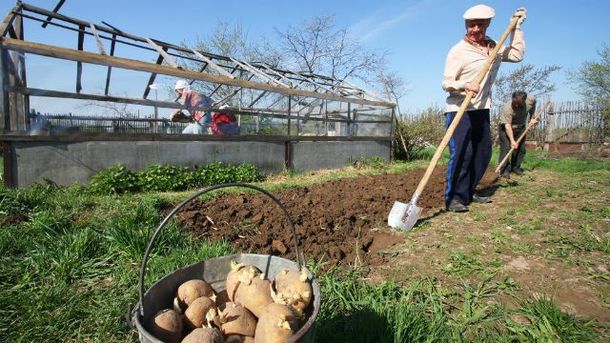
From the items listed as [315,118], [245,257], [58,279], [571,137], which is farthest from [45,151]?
[571,137]

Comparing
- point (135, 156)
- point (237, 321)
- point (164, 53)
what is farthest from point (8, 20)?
point (237, 321)

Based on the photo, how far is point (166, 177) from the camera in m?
6.46

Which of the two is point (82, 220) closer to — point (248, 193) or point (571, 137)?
point (248, 193)

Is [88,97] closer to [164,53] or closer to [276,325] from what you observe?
[164,53]

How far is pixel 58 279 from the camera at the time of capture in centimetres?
243

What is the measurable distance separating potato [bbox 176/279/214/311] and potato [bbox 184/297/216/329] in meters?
0.07

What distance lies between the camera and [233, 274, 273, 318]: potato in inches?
57.9

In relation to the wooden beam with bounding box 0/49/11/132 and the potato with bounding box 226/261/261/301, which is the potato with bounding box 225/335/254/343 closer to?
the potato with bounding box 226/261/261/301

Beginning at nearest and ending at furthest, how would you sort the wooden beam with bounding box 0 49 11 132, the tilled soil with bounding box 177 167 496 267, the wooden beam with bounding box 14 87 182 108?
the tilled soil with bounding box 177 167 496 267
the wooden beam with bounding box 0 49 11 132
the wooden beam with bounding box 14 87 182 108

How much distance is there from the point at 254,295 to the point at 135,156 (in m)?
6.00

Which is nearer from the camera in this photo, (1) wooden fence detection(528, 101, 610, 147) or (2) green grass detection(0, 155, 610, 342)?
(2) green grass detection(0, 155, 610, 342)

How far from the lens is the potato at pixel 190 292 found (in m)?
1.50

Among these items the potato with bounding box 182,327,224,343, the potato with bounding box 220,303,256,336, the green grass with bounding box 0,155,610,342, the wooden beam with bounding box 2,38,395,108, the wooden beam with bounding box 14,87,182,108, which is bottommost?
the green grass with bounding box 0,155,610,342

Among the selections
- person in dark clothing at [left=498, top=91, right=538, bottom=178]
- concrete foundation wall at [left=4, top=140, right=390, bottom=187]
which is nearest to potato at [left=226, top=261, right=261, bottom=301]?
concrete foundation wall at [left=4, top=140, right=390, bottom=187]
